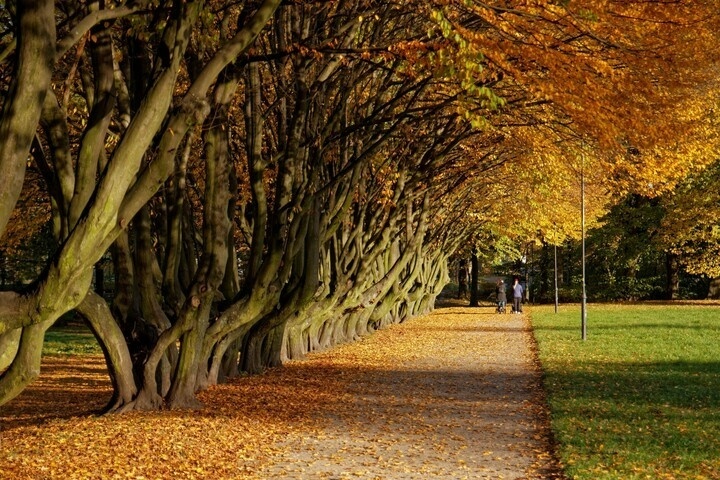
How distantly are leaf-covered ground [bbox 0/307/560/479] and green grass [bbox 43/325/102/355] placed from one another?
7.27m

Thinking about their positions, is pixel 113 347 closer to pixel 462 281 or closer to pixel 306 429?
pixel 306 429

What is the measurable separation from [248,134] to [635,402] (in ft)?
22.4

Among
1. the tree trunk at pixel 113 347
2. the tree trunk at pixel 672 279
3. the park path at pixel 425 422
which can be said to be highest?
the tree trunk at pixel 672 279

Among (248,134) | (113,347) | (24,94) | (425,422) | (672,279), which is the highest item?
(248,134)

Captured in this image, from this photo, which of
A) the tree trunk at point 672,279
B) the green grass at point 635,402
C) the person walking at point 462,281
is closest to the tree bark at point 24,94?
the green grass at point 635,402

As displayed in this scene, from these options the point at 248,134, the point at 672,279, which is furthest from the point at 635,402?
the point at 672,279

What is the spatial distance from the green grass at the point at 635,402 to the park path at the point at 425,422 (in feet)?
1.25

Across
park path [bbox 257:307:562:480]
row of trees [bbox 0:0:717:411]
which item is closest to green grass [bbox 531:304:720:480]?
park path [bbox 257:307:562:480]

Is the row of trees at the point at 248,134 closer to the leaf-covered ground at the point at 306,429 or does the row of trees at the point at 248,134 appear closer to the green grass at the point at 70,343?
the leaf-covered ground at the point at 306,429

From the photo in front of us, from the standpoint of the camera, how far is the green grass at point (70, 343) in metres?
27.2

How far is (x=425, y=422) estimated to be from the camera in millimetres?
12453

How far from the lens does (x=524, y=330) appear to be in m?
33.8

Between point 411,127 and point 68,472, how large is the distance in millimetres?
15753

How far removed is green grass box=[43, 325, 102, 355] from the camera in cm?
2719
